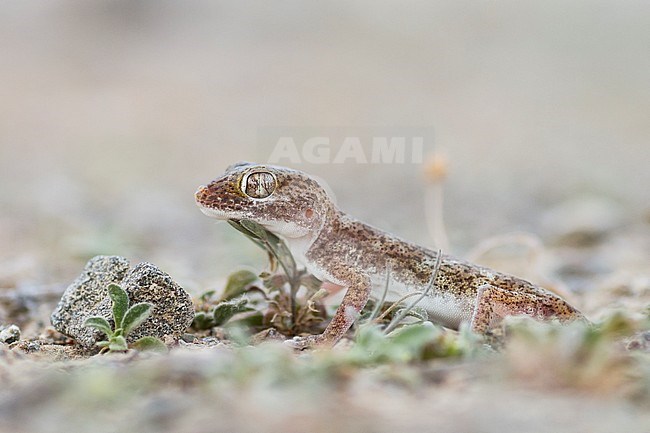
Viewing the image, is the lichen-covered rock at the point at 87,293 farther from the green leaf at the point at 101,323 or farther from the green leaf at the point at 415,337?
the green leaf at the point at 415,337

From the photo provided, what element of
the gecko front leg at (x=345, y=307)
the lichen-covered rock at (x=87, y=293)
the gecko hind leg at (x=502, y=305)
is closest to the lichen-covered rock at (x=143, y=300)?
the lichen-covered rock at (x=87, y=293)

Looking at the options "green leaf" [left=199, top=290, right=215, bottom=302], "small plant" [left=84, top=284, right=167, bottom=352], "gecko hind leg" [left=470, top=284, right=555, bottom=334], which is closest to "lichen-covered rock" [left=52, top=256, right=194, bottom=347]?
"small plant" [left=84, top=284, right=167, bottom=352]

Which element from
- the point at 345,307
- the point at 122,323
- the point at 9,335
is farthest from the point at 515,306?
the point at 9,335

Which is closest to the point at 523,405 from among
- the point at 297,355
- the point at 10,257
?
the point at 297,355

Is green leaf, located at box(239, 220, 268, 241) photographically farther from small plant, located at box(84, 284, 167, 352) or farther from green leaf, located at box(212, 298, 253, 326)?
small plant, located at box(84, 284, 167, 352)

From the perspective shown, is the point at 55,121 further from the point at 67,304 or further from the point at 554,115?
the point at 67,304

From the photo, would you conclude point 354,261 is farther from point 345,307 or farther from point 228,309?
point 228,309
